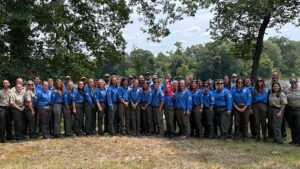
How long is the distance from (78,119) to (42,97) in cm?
131

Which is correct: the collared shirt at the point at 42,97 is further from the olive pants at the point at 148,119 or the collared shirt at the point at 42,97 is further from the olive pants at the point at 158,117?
the olive pants at the point at 158,117

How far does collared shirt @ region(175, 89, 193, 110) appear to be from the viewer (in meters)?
7.96

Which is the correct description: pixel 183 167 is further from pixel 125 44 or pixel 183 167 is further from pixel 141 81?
pixel 125 44

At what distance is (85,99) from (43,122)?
1.48 metres

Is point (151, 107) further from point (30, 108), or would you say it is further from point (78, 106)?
point (30, 108)

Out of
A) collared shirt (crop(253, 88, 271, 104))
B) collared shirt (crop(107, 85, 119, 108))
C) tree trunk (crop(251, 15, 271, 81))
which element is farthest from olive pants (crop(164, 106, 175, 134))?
tree trunk (crop(251, 15, 271, 81))

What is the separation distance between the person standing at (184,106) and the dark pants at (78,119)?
310cm

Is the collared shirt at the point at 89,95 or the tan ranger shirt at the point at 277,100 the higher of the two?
the collared shirt at the point at 89,95

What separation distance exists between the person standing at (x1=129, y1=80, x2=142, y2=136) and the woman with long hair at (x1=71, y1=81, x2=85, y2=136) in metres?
1.58

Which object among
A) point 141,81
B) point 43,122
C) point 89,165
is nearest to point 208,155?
point 89,165

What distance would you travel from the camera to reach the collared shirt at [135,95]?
841cm

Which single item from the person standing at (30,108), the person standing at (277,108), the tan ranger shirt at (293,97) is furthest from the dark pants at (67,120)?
the tan ranger shirt at (293,97)

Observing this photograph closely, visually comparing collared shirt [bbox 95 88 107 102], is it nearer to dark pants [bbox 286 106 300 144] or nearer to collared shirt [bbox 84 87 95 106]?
collared shirt [bbox 84 87 95 106]

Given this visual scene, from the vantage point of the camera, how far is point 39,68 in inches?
425
